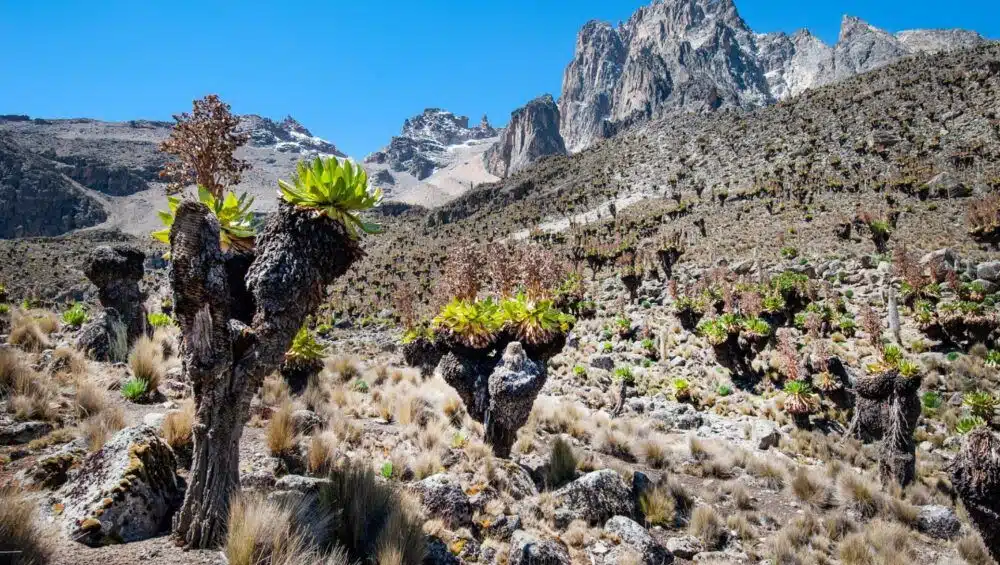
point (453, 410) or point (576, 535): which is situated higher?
point (453, 410)

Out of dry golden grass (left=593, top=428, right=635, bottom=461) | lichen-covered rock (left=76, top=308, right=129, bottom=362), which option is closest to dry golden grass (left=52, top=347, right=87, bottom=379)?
lichen-covered rock (left=76, top=308, right=129, bottom=362)

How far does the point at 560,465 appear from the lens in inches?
301

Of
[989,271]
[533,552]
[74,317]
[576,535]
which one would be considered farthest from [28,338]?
[989,271]

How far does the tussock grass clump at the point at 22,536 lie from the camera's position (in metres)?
2.72

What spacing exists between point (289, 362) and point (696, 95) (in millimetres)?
93008

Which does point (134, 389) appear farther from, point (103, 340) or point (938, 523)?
point (938, 523)

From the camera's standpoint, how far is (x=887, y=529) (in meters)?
7.16

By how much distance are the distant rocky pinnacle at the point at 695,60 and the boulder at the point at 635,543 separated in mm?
87563

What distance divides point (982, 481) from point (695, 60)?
157647 millimetres

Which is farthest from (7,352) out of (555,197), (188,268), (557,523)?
(555,197)

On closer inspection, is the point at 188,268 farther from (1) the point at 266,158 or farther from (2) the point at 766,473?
(1) the point at 266,158

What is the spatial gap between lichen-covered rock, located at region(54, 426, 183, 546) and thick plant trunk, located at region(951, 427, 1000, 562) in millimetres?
9291

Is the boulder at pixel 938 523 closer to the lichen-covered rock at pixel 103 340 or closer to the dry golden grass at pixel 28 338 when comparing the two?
the lichen-covered rock at pixel 103 340

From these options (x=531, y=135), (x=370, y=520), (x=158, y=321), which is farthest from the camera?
(x=531, y=135)
